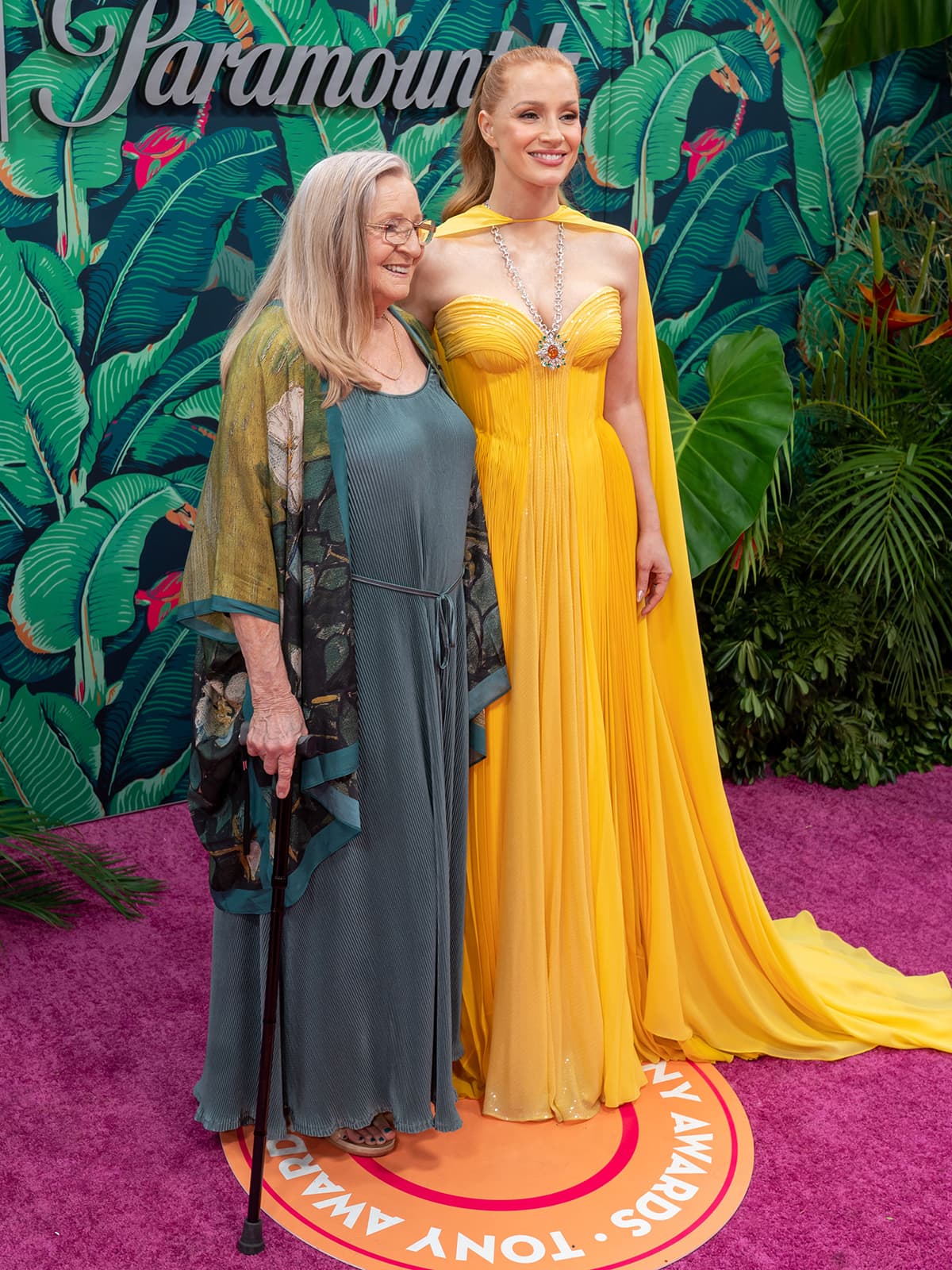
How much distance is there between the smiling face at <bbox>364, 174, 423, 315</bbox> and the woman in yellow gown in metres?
0.29

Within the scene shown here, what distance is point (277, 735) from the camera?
7.95 feet

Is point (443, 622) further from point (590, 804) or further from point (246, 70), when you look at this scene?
point (246, 70)

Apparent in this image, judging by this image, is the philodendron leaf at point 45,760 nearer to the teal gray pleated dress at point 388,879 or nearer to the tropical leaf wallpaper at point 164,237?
the tropical leaf wallpaper at point 164,237

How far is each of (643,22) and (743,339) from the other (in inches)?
40.0

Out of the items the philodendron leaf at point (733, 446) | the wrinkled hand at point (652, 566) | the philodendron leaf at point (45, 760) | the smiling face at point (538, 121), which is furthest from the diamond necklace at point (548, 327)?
the philodendron leaf at point (45, 760)

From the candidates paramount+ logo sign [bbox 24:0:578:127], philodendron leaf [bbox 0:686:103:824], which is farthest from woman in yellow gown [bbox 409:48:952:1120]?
philodendron leaf [bbox 0:686:103:824]

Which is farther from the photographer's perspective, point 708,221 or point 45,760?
point 708,221

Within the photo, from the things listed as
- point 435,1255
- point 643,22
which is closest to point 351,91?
point 643,22

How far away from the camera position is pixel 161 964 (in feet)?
11.4

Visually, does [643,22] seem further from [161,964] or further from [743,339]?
[161,964]

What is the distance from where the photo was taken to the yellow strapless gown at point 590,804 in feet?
9.07

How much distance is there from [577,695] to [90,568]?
1.77 meters

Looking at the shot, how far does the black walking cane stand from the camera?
2436 millimetres

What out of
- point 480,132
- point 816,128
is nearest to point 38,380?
point 480,132
